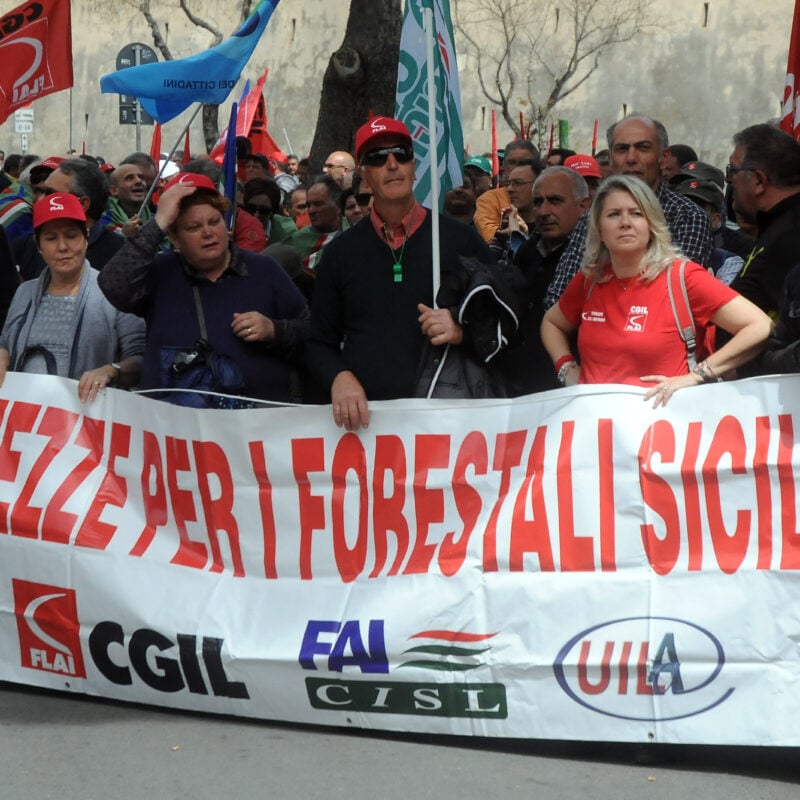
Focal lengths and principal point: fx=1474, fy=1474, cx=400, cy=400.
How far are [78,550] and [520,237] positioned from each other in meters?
3.36

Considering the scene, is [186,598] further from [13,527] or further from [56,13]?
[56,13]

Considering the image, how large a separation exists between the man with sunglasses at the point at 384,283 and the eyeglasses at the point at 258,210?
12.5 feet

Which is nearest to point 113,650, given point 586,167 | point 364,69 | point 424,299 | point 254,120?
point 424,299

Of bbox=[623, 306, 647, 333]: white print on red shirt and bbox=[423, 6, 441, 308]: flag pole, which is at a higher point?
bbox=[423, 6, 441, 308]: flag pole

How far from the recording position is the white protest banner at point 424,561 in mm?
4777

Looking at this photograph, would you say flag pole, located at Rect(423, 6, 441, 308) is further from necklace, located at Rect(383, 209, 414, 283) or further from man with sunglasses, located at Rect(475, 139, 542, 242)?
man with sunglasses, located at Rect(475, 139, 542, 242)

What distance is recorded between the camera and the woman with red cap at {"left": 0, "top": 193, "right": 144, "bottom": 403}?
611 centimetres

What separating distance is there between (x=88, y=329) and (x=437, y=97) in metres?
1.87

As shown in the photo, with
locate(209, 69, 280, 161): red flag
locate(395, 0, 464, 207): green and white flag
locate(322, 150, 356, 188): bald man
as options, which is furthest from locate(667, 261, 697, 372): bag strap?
locate(209, 69, 280, 161): red flag

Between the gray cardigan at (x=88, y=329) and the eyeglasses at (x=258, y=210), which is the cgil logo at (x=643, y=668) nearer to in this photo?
the gray cardigan at (x=88, y=329)

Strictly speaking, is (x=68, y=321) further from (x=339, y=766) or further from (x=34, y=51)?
(x=34, y=51)

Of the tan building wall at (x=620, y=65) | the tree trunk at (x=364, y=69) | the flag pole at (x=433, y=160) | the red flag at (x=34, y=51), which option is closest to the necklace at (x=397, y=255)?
the flag pole at (x=433, y=160)

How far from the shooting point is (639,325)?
507cm

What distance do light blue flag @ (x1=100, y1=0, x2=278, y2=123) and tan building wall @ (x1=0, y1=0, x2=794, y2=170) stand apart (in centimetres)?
2285
